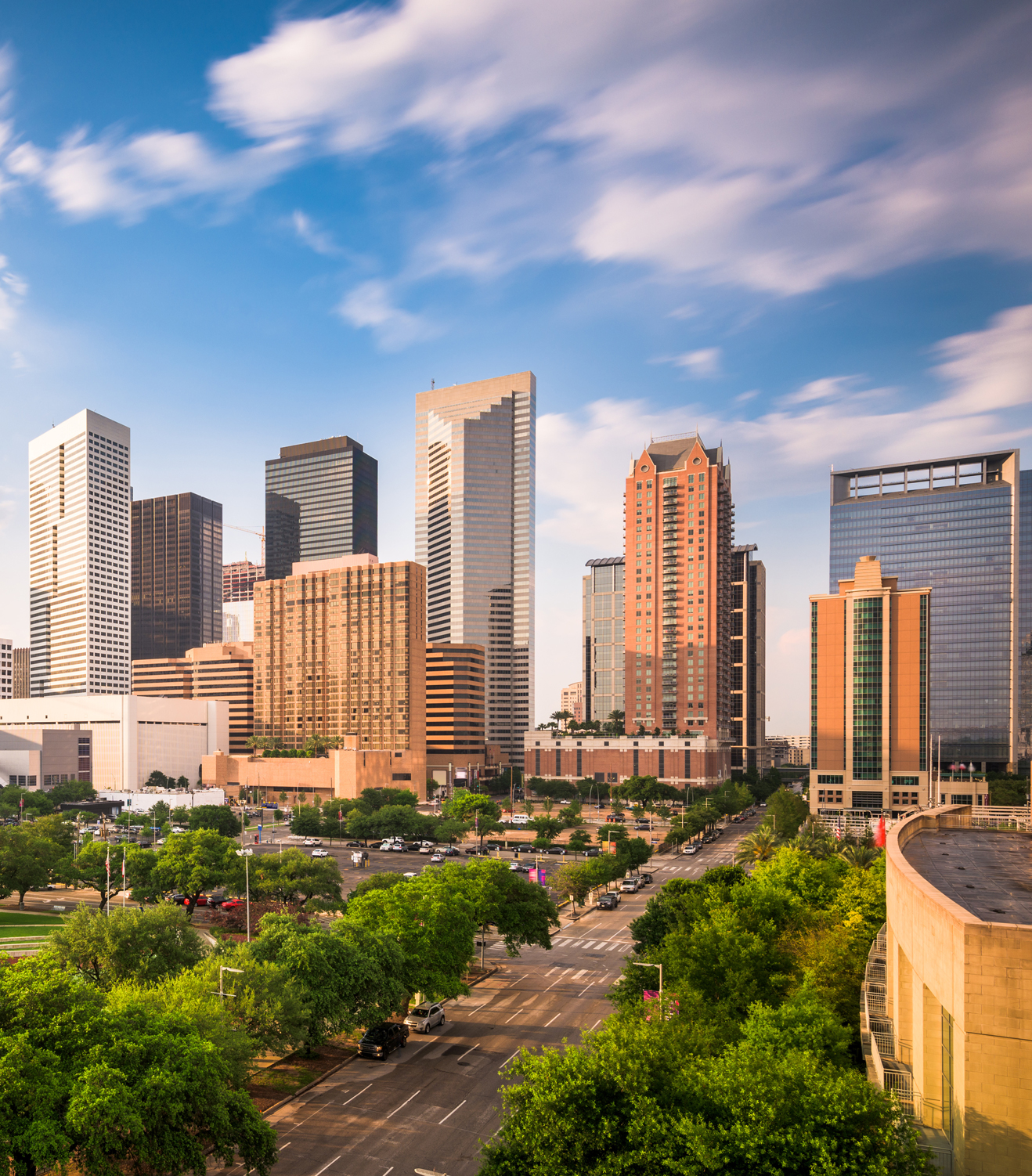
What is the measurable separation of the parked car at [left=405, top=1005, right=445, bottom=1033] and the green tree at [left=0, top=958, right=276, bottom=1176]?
21837 mm

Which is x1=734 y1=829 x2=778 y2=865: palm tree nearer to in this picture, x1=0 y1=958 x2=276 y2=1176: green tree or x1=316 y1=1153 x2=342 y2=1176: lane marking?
x1=316 y1=1153 x2=342 y2=1176: lane marking

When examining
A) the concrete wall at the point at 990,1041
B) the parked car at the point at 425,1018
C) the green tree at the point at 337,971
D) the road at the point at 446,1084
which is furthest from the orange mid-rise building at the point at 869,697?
the concrete wall at the point at 990,1041

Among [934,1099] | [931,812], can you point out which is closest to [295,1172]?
[934,1099]

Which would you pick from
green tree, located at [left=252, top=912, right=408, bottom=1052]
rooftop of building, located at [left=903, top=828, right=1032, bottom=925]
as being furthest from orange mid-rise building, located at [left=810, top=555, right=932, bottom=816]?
green tree, located at [left=252, top=912, right=408, bottom=1052]

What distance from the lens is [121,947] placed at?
48438 millimetres

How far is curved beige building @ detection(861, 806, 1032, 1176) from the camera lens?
65.1 ft

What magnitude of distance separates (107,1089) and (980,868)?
3431 centimetres

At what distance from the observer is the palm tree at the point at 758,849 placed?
302 feet

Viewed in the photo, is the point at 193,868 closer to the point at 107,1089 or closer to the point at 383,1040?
the point at 383,1040

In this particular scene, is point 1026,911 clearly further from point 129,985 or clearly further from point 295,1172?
point 129,985

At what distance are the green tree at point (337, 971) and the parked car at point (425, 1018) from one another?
3.97 meters

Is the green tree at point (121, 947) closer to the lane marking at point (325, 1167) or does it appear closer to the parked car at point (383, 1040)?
the parked car at point (383, 1040)

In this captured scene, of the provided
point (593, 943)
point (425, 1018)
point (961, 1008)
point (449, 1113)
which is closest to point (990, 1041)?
point (961, 1008)

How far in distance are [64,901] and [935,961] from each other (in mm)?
96455
